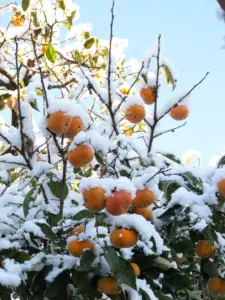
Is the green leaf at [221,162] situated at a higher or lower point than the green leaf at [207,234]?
higher

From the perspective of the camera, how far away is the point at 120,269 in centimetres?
149

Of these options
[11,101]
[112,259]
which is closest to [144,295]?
[112,259]

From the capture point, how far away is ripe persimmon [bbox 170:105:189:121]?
2.09m

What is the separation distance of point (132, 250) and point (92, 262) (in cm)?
24

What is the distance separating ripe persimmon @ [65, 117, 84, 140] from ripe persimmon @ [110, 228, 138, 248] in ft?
1.16

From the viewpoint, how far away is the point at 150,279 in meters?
1.72

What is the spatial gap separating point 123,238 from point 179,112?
2.67ft

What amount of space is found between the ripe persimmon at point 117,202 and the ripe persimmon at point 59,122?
0.92 ft

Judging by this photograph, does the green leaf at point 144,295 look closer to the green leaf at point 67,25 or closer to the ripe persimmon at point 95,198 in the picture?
the ripe persimmon at point 95,198

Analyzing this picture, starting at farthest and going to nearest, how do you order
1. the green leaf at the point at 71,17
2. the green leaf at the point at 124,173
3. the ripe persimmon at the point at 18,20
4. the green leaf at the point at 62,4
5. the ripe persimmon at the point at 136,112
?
the ripe persimmon at the point at 18,20
the green leaf at the point at 62,4
the green leaf at the point at 71,17
the ripe persimmon at the point at 136,112
the green leaf at the point at 124,173

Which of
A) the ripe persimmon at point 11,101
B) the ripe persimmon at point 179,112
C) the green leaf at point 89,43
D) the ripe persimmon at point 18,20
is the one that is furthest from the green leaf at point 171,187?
the ripe persimmon at point 18,20

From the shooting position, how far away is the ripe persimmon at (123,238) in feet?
4.74

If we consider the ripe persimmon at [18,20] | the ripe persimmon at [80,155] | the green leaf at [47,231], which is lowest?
the green leaf at [47,231]

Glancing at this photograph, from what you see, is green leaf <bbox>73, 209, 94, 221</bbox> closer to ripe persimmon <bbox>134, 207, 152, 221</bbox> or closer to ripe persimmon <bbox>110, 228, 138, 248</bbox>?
ripe persimmon <bbox>110, 228, 138, 248</bbox>
